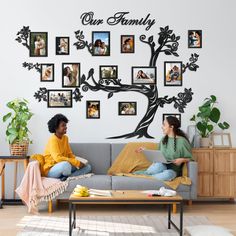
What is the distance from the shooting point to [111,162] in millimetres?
6879

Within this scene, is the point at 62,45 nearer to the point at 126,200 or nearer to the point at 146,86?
the point at 146,86

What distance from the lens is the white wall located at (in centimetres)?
712

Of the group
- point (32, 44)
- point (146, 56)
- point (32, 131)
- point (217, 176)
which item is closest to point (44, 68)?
point (32, 44)

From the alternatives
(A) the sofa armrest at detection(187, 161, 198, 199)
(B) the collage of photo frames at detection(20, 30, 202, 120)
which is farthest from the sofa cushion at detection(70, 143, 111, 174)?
(A) the sofa armrest at detection(187, 161, 198, 199)

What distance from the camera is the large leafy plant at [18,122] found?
6.69 m

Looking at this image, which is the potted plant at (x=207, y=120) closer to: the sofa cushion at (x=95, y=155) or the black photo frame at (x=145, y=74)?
the black photo frame at (x=145, y=74)

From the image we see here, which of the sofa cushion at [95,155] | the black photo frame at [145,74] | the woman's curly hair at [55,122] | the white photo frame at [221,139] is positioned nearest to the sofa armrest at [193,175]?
the white photo frame at [221,139]

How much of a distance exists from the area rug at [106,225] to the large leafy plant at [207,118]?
1462 millimetres

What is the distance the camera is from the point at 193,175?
248 inches

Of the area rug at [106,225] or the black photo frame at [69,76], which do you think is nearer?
the area rug at [106,225]

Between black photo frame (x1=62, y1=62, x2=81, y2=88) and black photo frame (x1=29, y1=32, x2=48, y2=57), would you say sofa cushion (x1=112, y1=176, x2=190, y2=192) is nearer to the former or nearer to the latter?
black photo frame (x1=62, y1=62, x2=81, y2=88)

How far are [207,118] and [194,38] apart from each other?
3.76ft

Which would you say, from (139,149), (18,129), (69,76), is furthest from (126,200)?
(69,76)

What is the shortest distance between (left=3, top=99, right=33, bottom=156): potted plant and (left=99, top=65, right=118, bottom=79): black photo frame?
1.12 m
